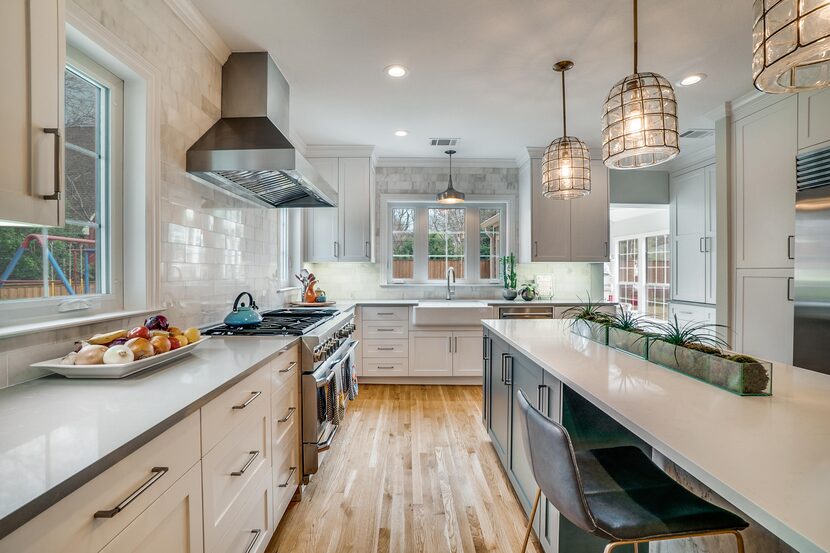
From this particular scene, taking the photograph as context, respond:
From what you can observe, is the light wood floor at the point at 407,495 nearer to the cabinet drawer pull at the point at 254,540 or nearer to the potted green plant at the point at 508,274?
the cabinet drawer pull at the point at 254,540

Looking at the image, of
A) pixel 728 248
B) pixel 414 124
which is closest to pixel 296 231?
pixel 414 124

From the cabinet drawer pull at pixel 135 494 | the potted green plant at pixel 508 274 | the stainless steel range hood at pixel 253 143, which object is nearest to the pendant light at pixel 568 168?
the stainless steel range hood at pixel 253 143

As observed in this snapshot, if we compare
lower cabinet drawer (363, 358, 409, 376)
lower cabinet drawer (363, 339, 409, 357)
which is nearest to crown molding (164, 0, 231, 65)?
lower cabinet drawer (363, 339, 409, 357)

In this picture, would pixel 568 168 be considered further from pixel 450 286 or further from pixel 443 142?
pixel 450 286

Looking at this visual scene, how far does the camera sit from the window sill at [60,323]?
3.79 feet

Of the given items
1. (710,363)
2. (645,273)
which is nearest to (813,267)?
(710,363)

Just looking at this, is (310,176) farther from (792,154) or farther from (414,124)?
(792,154)

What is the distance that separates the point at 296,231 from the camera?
13.8 ft

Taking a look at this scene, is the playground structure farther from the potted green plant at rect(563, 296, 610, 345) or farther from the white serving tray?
the potted green plant at rect(563, 296, 610, 345)

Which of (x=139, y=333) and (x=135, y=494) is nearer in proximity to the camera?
(x=135, y=494)

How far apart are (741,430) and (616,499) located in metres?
0.42

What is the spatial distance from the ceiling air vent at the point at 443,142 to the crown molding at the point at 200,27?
2149mm

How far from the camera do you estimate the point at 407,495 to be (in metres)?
2.16

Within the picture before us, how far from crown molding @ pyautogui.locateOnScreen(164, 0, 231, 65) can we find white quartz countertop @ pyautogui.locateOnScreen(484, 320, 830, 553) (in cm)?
240
